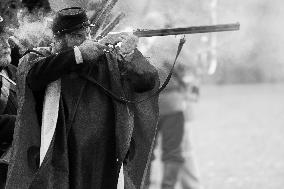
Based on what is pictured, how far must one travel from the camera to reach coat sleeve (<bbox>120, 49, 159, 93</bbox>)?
4.33 meters

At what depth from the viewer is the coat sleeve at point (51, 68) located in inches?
165

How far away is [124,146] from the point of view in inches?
171

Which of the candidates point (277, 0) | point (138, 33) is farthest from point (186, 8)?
point (277, 0)

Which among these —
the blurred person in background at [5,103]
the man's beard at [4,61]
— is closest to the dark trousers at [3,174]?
the blurred person in background at [5,103]

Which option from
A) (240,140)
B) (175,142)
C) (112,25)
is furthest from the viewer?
(240,140)

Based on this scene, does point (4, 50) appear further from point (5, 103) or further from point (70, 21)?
point (70, 21)

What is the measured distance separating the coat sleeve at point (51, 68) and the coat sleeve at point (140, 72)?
12.0 inches

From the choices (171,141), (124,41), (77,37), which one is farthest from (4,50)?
(171,141)

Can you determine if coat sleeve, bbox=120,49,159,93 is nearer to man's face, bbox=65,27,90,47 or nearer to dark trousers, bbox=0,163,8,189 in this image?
man's face, bbox=65,27,90,47

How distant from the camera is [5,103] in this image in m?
4.96

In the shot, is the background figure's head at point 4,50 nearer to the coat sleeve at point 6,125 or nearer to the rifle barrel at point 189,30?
the coat sleeve at point 6,125

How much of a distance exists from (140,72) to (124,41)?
197mm

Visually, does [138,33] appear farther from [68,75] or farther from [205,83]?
[205,83]

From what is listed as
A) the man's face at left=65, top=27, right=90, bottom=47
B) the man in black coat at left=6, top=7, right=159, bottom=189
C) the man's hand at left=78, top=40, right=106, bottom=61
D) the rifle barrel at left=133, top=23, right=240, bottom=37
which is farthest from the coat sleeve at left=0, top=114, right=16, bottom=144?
the rifle barrel at left=133, top=23, right=240, bottom=37
